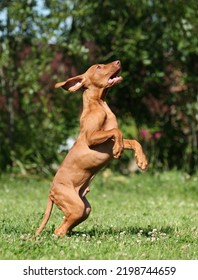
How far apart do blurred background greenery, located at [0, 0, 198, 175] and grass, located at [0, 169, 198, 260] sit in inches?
43.6

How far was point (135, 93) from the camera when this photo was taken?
1394 cm

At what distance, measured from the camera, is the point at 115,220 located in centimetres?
738

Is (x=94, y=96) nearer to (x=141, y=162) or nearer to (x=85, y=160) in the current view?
(x=85, y=160)

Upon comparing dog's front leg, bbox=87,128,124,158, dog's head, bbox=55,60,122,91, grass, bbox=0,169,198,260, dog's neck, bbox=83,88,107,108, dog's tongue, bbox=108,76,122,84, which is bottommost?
grass, bbox=0,169,198,260

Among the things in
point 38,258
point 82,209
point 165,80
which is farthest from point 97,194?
point 38,258

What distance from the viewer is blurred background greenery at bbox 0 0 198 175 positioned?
42.1 feet

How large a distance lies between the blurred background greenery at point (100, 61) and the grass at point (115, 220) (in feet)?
3.63

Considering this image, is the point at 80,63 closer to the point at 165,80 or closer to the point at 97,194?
the point at 165,80

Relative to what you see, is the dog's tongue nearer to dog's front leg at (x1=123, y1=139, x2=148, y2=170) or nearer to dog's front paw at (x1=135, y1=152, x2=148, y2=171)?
dog's front leg at (x1=123, y1=139, x2=148, y2=170)

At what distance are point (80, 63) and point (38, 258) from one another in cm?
898

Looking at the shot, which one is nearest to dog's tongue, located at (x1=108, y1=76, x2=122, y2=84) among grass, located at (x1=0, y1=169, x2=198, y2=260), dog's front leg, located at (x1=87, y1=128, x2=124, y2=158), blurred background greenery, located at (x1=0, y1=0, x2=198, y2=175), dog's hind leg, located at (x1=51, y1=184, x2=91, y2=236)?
dog's front leg, located at (x1=87, y1=128, x2=124, y2=158)

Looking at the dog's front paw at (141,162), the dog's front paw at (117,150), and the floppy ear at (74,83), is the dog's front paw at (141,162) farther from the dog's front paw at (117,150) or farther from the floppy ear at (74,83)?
the floppy ear at (74,83)
